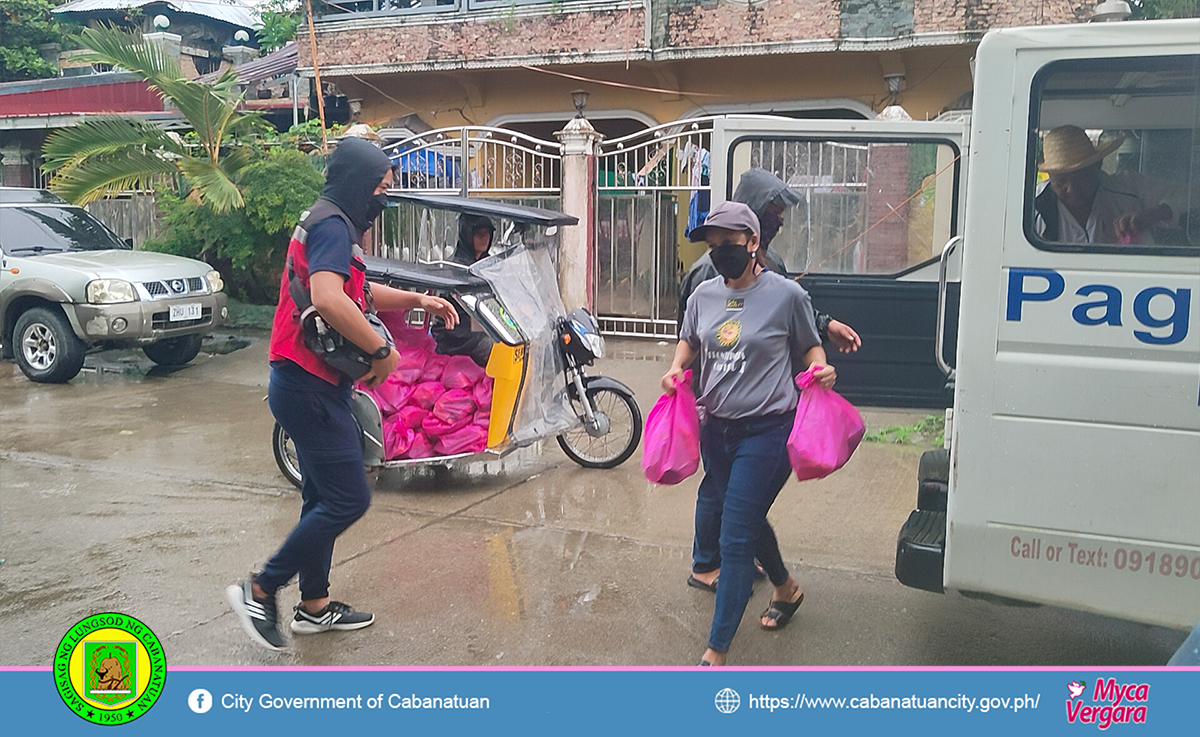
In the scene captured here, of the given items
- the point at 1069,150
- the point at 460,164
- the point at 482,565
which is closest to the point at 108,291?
the point at 460,164

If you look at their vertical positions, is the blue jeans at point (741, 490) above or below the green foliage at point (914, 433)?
above

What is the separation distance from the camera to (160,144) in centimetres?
1164

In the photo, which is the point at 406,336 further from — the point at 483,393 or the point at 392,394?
the point at 483,393

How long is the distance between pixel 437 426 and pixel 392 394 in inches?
12.4

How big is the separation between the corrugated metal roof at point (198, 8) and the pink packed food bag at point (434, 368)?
69.7ft

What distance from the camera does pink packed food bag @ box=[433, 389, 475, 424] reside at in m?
5.94

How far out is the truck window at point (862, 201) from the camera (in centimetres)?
666

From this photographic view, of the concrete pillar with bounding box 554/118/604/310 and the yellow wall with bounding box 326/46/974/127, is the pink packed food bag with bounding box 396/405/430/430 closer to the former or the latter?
the concrete pillar with bounding box 554/118/604/310

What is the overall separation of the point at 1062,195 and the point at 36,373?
9018mm

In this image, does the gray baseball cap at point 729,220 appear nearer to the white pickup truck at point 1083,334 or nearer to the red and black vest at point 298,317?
the white pickup truck at point 1083,334

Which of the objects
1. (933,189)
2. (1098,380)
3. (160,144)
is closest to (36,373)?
(160,144)

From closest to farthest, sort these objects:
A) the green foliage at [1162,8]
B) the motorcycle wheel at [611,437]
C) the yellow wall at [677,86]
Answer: the motorcycle wheel at [611,437] < the green foliage at [1162,8] < the yellow wall at [677,86]
